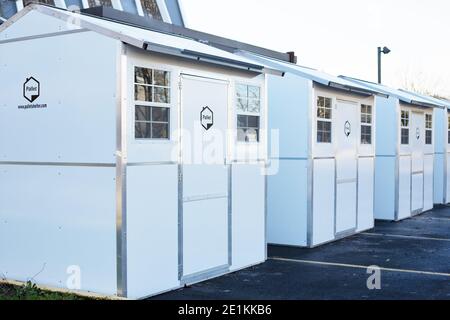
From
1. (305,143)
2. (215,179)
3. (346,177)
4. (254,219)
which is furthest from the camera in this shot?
(346,177)

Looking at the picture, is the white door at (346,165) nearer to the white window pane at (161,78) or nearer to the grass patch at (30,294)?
the white window pane at (161,78)

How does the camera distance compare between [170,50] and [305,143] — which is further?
[305,143]

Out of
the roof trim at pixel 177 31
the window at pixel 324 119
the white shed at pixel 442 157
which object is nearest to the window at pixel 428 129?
the white shed at pixel 442 157

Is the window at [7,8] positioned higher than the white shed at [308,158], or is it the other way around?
the window at [7,8]

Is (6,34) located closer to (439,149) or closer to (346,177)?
(346,177)

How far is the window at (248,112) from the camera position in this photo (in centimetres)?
833

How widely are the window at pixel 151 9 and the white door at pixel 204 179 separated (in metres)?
7.74

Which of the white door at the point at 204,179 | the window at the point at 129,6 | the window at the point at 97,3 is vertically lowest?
the white door at the point at 204,179

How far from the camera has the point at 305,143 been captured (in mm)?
10172

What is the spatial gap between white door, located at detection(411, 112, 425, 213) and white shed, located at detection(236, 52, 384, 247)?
376cm

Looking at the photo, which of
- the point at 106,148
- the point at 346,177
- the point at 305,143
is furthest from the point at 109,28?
the point at 346,177

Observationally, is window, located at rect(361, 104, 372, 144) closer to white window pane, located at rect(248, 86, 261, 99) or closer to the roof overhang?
the roof overhang

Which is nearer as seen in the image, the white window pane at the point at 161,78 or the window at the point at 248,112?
the white window pane at the point at 161,78

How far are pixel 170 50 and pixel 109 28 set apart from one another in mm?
674
